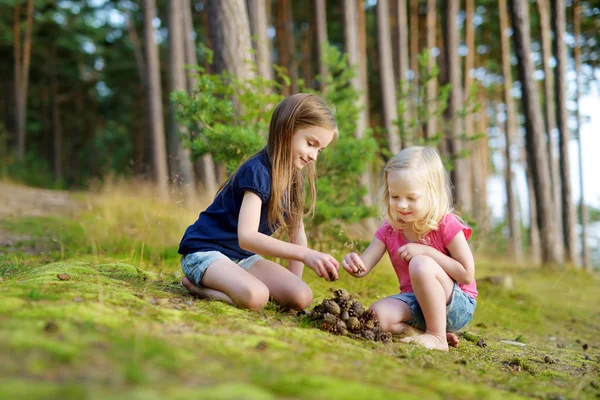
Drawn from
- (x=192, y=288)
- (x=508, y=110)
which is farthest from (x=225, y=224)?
(x=508, y=110)

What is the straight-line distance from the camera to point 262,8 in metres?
9.52

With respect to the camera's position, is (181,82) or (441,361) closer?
(441,361)

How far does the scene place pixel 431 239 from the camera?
3.30 m

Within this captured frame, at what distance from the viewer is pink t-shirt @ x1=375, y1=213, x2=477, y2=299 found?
127 inches

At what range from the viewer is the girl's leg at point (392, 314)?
3.16 m

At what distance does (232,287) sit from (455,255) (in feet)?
4.42

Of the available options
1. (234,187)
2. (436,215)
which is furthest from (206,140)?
(436,215)

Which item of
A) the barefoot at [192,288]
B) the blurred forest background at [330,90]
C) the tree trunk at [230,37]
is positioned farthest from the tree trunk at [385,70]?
the barefoot at [192,288]

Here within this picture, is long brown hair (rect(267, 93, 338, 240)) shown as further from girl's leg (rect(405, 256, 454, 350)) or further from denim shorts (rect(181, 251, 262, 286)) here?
girl's leg (rect(405, 256, 454, 350))

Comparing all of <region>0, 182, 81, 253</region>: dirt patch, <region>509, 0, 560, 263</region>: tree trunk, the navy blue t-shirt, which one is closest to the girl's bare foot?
the navy blue t-shirt

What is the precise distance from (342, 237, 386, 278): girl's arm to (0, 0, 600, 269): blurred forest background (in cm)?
180

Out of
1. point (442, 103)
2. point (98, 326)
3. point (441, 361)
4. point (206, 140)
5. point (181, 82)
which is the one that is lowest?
point (441, 361)

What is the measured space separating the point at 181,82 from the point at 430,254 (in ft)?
33.0

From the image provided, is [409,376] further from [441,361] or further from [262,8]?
[262,8]
